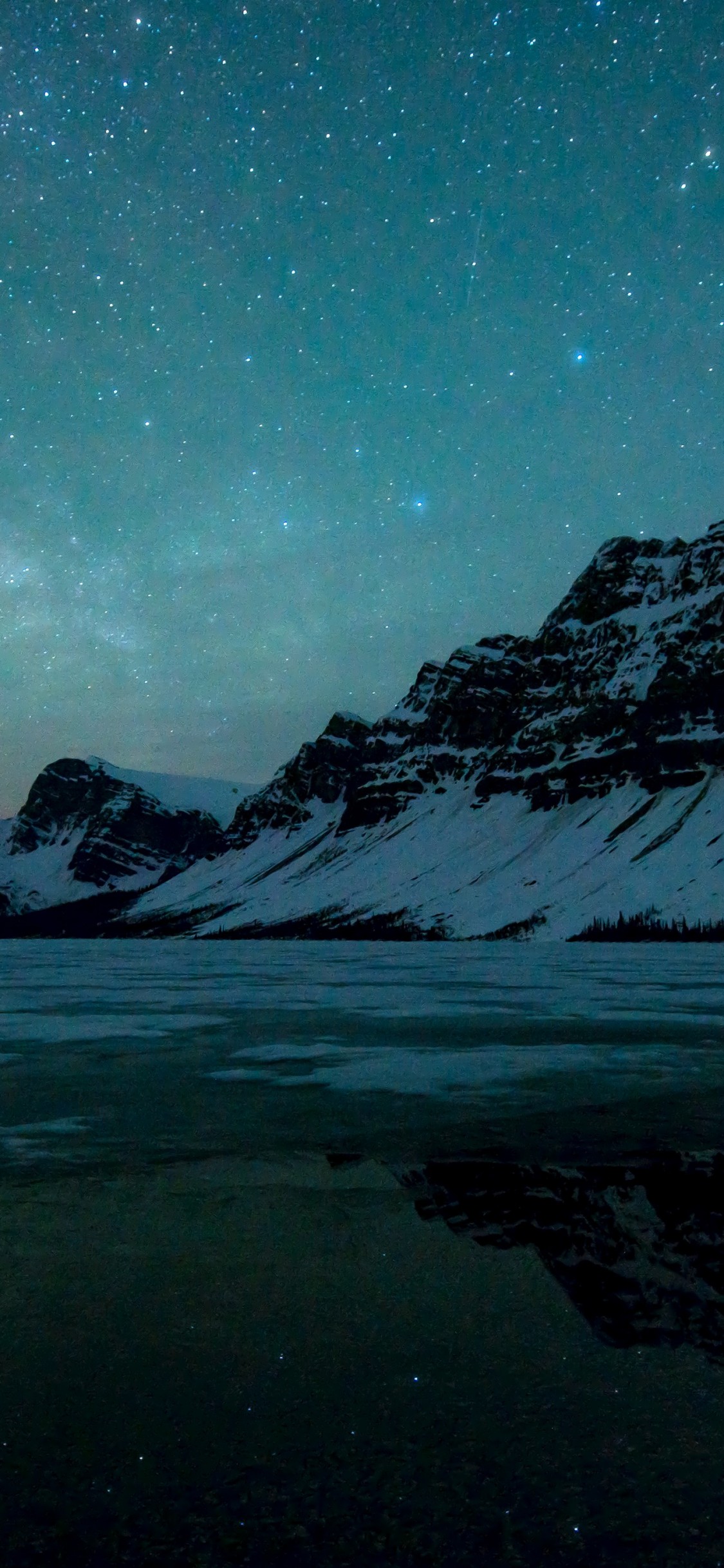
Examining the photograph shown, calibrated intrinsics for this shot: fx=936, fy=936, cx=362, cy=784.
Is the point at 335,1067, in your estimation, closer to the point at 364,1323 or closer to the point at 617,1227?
the point at 617,1227

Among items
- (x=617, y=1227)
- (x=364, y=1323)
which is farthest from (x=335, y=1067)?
(x=364, y=1323)

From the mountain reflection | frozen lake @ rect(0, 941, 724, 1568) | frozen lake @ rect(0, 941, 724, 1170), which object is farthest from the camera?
frozen lake @ rect(0, 941, 724, 1170)

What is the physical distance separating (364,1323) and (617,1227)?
2.68m

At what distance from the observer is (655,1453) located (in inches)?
164

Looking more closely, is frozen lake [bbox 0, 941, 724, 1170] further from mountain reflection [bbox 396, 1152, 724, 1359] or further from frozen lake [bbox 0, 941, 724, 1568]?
A: mountain reflection [bbox 396, 1152, 724, 1359]

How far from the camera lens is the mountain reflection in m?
5.84

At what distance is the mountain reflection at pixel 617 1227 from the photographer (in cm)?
584

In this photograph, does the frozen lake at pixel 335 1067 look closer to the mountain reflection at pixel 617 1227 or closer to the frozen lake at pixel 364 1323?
the frozen lake at pixel 364 1323

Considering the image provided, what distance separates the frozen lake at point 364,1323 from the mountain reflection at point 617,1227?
32 millimetres

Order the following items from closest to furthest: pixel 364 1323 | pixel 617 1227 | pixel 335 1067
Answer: pixel 364 1323 → pixel 617 1227 → pixel 335 1067

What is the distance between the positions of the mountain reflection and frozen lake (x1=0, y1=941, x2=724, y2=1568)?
0.11ft

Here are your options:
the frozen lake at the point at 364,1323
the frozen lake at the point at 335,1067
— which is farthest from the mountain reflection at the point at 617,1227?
the frozen lake at the point at 335,1067

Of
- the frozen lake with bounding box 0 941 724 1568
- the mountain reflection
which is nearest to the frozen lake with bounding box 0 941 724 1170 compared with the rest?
the frozen lake with bounding box 0 941 724 1568

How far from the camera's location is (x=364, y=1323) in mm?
5750
